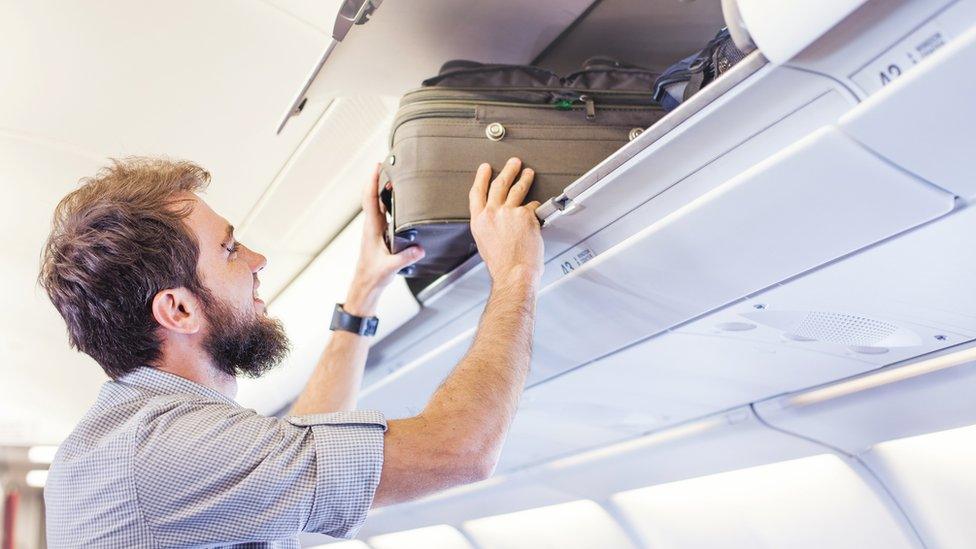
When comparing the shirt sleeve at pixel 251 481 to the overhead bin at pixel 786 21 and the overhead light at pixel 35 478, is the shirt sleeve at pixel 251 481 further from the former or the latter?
the overhead light at pixel 35 478

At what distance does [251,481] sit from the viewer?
187cm

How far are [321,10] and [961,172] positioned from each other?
6.12 ft

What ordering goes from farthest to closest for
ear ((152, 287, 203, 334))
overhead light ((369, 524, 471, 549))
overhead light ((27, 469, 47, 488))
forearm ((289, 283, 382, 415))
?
overhead light ((27, 469, 47, 488)), overhead light ((369, 524, 471, 549)), forearm ((289, 283, 382, 415)), ear ((152, 287, 203, 334))

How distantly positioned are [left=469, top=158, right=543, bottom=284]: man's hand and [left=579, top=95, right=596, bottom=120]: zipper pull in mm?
203

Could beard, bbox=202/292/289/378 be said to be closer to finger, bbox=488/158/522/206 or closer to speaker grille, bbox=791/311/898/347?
finger, bbox=488/158/522/206

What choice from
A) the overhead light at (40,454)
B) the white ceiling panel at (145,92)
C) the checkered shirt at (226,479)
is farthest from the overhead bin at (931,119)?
the overhead light at (40,454)

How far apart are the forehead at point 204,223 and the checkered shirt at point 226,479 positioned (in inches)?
24.6

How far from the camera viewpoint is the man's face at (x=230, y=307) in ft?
7.82

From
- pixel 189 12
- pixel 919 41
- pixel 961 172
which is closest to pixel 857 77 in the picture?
pixel 919 41

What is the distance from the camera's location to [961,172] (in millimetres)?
1657

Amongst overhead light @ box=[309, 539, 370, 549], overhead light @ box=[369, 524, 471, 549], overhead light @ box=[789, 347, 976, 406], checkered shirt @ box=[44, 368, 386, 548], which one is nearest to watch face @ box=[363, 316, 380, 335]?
checkered shirt @ box=[44, 368, 386, 548]

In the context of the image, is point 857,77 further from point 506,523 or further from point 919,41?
point 506,523

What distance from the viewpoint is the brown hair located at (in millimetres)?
2299

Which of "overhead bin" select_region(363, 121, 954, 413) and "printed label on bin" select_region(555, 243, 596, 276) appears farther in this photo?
"printed label on bin" select_region(555, 243, 596, 276)
